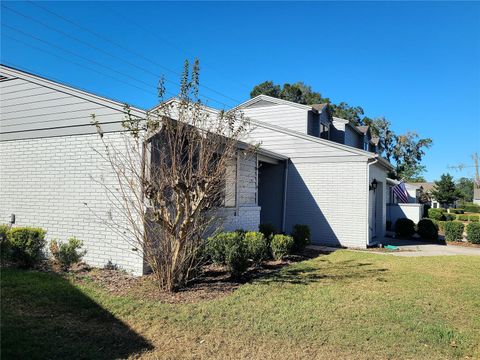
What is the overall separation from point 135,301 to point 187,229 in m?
1.49

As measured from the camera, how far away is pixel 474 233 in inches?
Answer: 600

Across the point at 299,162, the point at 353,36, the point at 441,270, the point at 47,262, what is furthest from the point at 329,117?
the point at 47,262

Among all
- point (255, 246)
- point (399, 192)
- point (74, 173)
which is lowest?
point (255, 246)

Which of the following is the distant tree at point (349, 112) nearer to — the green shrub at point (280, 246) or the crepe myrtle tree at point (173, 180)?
the green shrub at point (280, 246)

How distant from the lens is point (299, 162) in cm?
1427

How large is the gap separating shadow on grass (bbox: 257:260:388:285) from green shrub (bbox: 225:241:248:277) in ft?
1.53

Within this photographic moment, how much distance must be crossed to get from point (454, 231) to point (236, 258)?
13.1m

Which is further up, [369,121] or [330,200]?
[369,121]

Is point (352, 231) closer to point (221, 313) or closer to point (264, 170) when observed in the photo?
point (264, 170)

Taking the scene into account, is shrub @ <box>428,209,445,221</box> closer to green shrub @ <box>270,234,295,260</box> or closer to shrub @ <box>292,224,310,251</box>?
shrub @ <box>292,224,310,251</box>

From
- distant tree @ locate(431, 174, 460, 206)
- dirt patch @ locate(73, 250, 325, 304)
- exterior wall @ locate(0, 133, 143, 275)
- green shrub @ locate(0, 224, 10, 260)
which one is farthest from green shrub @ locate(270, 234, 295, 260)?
distant tree @ locate(431, 174, 460, 206)

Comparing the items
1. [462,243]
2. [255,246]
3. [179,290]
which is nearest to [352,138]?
[462,243]

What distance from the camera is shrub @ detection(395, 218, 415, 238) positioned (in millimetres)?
17312

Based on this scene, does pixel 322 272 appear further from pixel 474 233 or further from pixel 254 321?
pixel 474 233
